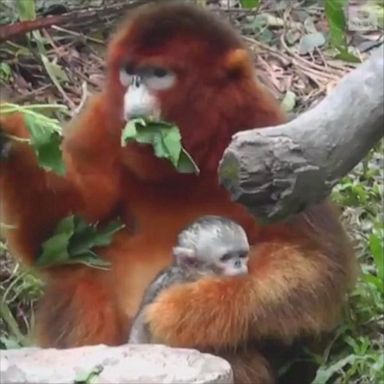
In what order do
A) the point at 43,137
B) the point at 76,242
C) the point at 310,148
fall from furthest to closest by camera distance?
the point at 76,242, the point at 43,137, the point at 310,148

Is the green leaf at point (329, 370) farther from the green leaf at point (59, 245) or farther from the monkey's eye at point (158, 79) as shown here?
the monkey's eye at point (158, 79)

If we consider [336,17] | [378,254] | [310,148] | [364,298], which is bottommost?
[364,298]

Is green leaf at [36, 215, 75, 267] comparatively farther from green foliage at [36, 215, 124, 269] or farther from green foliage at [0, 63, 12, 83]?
green foliage at [0, 63, 12, 83]

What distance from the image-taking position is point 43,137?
16.0 ft

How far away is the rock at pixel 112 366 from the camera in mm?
4062

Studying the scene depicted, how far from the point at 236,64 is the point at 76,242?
0.82 metres

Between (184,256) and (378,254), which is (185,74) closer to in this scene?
(184,256)

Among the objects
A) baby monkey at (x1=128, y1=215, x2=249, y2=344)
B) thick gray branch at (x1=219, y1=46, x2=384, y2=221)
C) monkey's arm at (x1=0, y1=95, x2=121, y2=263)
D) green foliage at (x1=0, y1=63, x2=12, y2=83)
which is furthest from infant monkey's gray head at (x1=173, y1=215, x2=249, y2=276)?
green foliage at (x1=0, y1=63, x2=12, y2=83)

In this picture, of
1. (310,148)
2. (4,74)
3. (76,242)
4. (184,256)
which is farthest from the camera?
(4,74)

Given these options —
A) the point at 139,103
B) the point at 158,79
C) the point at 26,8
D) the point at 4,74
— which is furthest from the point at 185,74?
the point at 4,74

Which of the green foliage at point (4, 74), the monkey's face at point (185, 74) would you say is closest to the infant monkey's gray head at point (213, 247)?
the monkey's face at point (185, 74)

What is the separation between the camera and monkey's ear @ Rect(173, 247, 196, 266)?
5.37 meters

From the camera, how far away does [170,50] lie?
5.41 m

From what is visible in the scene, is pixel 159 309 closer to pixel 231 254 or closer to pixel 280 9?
pixel 231 254
